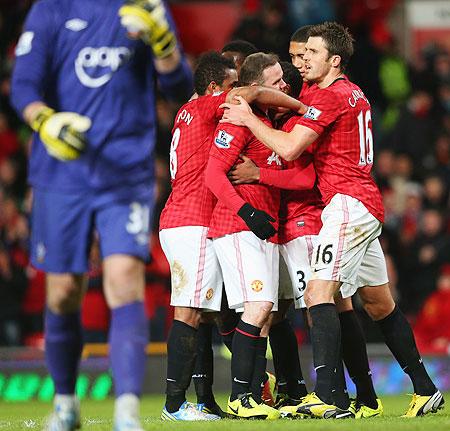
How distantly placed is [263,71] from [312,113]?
0.57m

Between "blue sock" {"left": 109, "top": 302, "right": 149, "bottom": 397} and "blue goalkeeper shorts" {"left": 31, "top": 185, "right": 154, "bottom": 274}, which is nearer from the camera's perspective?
"blue sock" {"left": 109, "top": 302, "right": 149, "bottom": 397}

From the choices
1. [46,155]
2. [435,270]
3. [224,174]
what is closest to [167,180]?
[435,270]

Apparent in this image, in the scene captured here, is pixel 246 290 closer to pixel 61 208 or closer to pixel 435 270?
pixel 61 208

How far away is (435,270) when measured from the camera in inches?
533

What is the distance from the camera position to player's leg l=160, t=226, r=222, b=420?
7234 millimetres

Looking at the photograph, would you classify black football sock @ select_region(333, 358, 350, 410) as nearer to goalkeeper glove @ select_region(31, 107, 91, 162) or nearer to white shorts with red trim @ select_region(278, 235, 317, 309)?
white shorts with red trim @ select_region(278, 235, 317, 309)

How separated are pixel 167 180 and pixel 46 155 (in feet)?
25.4

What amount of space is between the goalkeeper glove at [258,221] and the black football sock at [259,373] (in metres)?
0.72

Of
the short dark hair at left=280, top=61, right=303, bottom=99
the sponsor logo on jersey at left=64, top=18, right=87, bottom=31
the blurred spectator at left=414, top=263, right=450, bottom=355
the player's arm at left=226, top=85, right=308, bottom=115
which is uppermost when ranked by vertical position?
the sponsor logo on jersey at left=64, top=18, right=87, bottom=31

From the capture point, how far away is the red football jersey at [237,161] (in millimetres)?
7215

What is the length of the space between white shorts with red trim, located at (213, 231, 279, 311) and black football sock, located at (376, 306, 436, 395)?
743 mm

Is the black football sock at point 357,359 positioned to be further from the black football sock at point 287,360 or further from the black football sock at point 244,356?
the black football sock at point 244,356

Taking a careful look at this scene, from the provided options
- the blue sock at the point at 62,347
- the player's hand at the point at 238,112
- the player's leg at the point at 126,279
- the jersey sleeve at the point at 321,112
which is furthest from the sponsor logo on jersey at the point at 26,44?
the jersey sleeve at the point at 321,112

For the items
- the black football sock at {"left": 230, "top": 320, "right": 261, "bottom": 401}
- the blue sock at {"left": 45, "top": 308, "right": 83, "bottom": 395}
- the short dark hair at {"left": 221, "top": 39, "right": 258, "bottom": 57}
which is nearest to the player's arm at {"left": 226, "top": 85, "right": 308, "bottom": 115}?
the short dark hair at {"left": 221, "top": 39, "right": 258, "bottom": 57}
